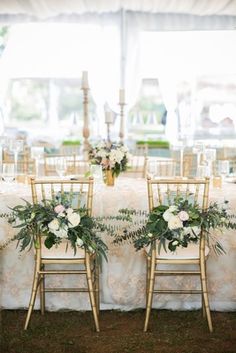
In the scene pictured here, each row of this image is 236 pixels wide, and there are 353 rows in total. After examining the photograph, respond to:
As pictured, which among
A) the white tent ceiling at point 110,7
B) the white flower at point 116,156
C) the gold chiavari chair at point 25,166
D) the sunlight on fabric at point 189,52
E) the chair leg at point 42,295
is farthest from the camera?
the sunlight on fabric at point 189,52

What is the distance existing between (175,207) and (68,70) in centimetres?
703

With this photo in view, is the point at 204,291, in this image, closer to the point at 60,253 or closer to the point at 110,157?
the point at 60,253

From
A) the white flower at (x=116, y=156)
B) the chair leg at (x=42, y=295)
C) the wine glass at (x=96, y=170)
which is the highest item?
the white flower at (x=116, y=156)

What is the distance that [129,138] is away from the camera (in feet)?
32.9

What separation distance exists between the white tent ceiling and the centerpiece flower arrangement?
16.5 feet

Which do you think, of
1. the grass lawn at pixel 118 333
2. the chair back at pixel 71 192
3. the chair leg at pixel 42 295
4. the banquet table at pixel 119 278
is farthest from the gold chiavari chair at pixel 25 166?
the grass lawn at pixel 118 333

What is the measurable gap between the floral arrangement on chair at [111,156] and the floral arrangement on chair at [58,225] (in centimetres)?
92

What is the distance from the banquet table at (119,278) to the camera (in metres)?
3.92

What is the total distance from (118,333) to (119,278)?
469 millimetres

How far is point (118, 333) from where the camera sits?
3.55m

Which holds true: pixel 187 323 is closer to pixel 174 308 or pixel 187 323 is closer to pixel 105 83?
pixel 174 308

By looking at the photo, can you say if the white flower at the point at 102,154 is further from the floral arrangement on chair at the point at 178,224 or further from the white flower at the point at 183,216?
the white flower at the point at 183,216

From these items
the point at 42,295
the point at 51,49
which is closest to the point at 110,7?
the point at 51,49

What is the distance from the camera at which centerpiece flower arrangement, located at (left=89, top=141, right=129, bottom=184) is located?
4.33 meters
